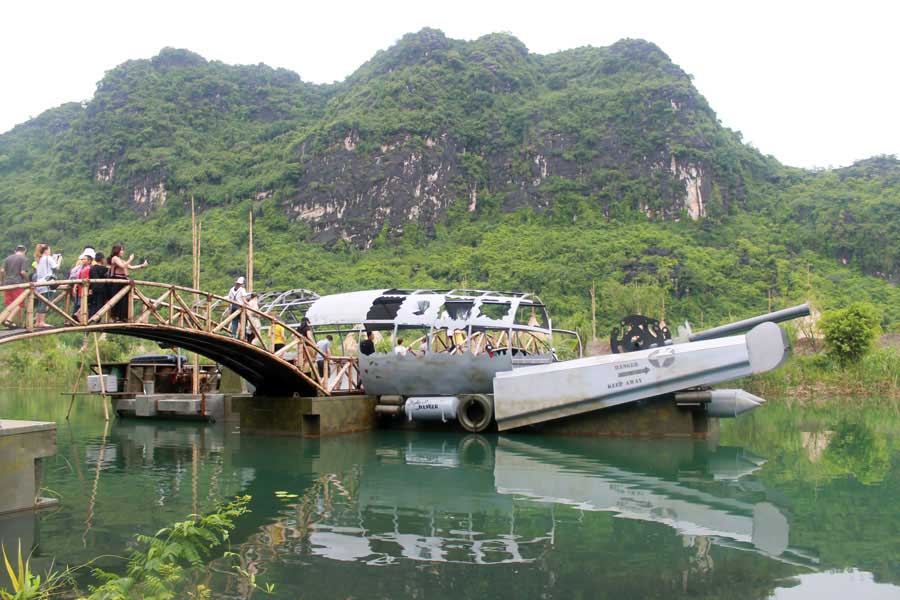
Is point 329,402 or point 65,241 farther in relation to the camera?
point 65,241

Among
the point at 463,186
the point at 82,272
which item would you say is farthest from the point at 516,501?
the point at 463,186

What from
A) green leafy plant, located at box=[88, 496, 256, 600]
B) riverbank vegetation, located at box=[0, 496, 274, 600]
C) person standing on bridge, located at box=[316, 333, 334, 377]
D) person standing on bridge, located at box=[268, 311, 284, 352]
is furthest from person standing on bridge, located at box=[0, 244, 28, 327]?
person standing on bridge, located at box=[316, 333, 334, 377]

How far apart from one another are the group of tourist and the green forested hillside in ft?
140

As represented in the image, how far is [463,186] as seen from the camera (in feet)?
314

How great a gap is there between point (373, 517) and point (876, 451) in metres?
11.6

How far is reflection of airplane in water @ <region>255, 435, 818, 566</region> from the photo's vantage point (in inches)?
335

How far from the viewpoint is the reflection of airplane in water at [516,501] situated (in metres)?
8.50

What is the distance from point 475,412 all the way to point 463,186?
3055 inches

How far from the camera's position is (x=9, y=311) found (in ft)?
35.1

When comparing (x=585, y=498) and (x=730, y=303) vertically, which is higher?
(x=730, y=303)

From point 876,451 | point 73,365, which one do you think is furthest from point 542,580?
point 73,365

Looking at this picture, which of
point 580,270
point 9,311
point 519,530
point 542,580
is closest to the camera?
point 542,580

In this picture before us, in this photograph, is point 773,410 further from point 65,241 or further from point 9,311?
point 65,241

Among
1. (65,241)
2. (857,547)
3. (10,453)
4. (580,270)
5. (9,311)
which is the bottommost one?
(857,547)
